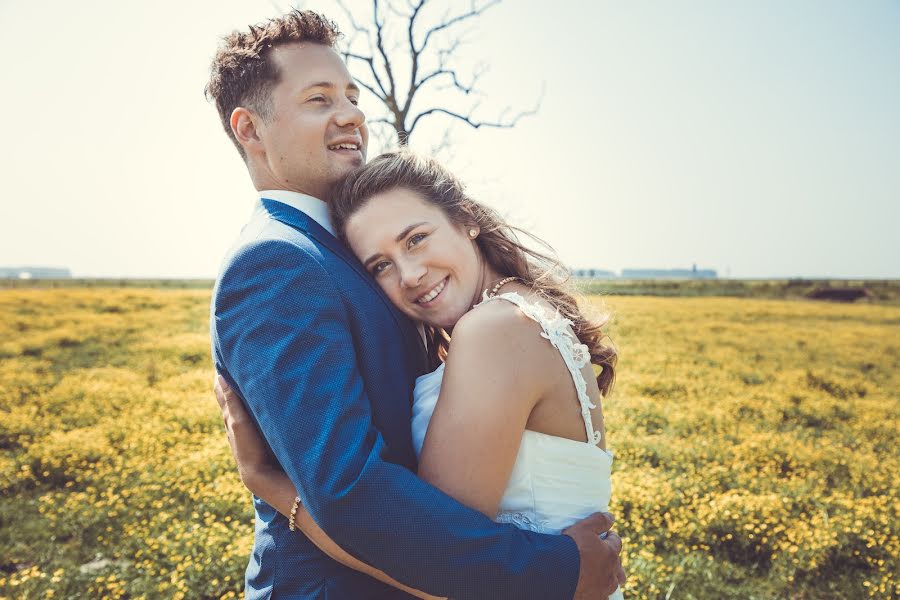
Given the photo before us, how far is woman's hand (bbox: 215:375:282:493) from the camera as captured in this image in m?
1.70

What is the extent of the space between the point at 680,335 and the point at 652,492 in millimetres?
14078

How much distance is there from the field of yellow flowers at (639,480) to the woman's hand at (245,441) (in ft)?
10.7

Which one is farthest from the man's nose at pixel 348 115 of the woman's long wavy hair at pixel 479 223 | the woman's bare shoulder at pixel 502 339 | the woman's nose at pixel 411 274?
the woman's bare shoulder at pixel 502 339

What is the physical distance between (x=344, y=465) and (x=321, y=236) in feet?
2.50

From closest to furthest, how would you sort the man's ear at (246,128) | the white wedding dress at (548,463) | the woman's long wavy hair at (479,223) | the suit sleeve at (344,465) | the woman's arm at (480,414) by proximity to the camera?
the suit sleeve at (344,465) → the woman's arm at (480,414) → the white wedding dress at (548,463) → the woman's long wavy hair at (479,223) → the man's ear at (246,128)

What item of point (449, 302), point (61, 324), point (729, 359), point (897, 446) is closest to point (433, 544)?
point (449, 302)

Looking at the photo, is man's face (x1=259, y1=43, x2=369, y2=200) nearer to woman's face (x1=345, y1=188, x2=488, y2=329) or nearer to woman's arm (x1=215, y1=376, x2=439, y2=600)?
woman's face (x1=345, y1=188, x2=488, y2=329)

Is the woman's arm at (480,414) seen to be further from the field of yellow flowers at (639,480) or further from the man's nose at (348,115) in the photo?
the field of yellow flowers at (639,480)

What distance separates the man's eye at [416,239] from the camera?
6.09 feet

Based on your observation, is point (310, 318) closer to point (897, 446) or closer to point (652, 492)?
point (652, 492)

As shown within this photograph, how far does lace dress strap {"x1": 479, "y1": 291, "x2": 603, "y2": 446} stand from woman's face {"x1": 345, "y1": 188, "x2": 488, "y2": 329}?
0.54 feet

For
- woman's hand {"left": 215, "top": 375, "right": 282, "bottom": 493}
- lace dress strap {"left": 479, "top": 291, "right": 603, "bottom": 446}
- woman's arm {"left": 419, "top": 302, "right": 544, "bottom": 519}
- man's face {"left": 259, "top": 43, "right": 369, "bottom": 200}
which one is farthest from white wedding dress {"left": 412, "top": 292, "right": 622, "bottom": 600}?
man's face {"left": 259, "top": 43, "right": 369, "bottom": 200}

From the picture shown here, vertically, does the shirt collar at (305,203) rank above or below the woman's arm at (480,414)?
above

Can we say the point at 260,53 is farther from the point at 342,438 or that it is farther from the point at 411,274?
the point at 342,438
